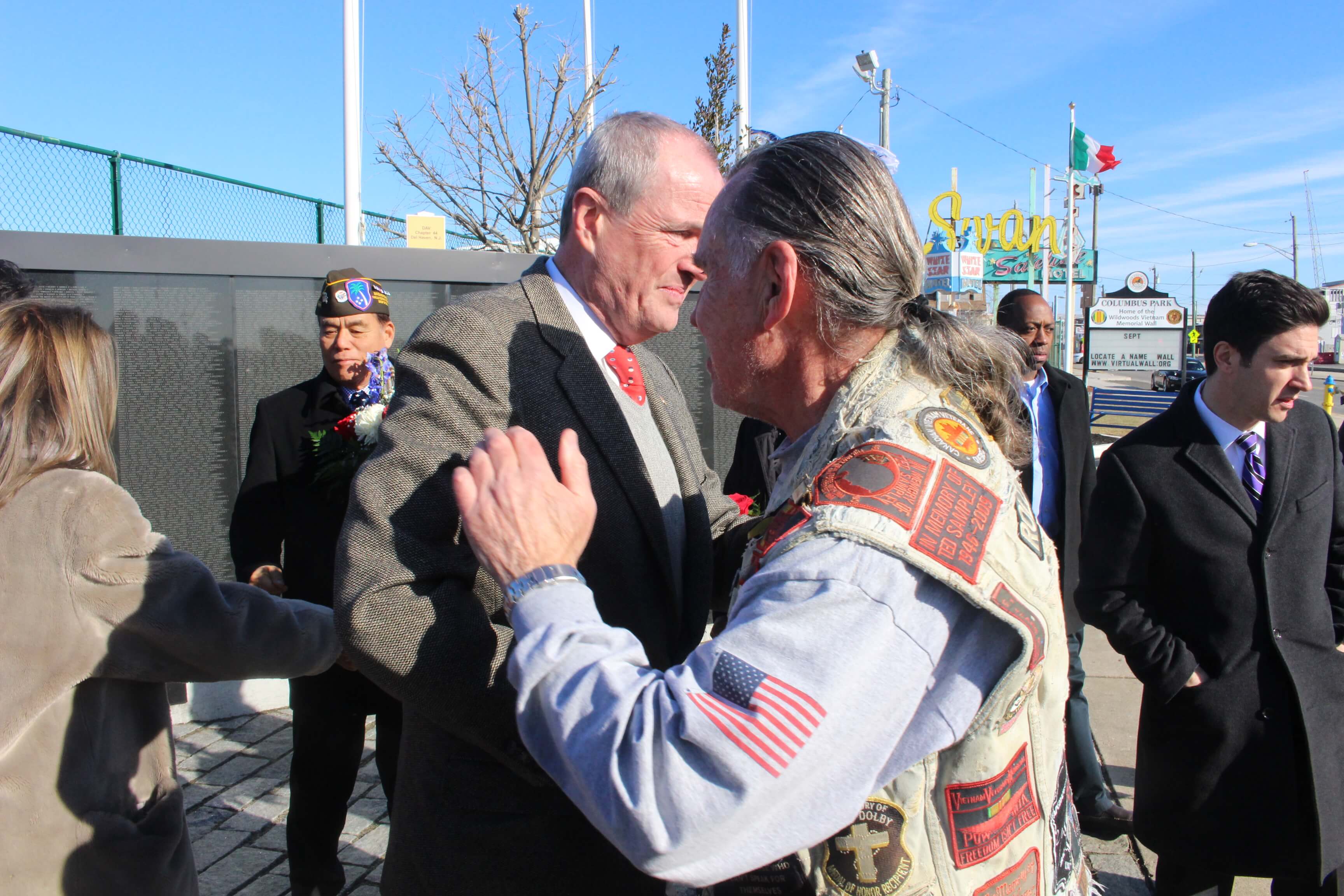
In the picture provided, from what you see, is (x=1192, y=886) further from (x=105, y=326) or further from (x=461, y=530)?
(x=105, y=326)

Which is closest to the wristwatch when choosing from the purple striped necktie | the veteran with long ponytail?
the veteran with long ponytail

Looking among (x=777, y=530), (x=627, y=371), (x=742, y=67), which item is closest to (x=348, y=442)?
(x=627, y=371)

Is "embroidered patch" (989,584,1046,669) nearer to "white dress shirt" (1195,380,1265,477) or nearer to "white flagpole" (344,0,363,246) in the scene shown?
"white dress shirt" (1195,380,1265,477)

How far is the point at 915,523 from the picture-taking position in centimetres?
98

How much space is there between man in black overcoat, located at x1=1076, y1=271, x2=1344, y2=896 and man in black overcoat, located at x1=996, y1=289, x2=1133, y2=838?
913mm

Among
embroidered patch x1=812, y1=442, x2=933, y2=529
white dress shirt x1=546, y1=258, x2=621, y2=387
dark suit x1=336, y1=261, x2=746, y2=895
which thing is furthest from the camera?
white dress shirt x1=546, y1=258, x2=621, y2=387

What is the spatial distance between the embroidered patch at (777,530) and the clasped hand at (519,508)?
0.22m

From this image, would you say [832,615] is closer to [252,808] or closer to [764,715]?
[764,715]

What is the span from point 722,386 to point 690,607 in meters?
0.46

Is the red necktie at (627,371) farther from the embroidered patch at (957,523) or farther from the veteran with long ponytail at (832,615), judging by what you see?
the embroidered patch at (957,523)

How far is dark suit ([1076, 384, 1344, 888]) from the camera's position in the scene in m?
2.46

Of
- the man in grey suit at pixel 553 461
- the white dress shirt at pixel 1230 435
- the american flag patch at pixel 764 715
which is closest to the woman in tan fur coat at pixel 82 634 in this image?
the man in grey suit at pixel 553 461

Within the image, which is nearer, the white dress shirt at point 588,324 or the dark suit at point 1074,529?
the white dress shirt at point 588,324

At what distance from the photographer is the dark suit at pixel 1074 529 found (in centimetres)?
363
